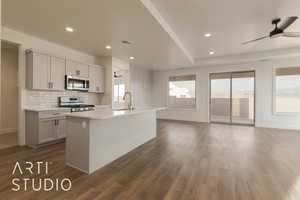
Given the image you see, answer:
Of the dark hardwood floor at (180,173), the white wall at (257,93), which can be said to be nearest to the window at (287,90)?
the white wall at (257,93)

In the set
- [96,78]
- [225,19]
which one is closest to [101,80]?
[96,78]

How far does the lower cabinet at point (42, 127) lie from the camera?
3371mm

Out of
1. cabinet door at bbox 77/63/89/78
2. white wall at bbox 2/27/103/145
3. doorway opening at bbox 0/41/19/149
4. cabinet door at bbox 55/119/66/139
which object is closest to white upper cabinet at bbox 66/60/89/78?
cabinet door at bbox 77/63/89/78

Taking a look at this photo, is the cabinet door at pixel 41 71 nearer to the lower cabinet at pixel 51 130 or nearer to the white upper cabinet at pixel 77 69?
the white upper cabinet at pixel 77 69

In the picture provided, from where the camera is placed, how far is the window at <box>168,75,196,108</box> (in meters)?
7.36

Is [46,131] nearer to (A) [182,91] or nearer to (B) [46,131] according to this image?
(B) [46,131]

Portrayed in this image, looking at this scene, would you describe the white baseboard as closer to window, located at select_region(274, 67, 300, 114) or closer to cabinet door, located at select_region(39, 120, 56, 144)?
cabinet door, located at select_region(39, 120, 56, 144)

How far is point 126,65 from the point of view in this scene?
20.1ft

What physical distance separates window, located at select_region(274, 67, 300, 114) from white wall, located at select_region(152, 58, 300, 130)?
200 mm

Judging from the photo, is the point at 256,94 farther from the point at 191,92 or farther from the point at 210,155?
the point at 210,155

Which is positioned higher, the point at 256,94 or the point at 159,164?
the point at 256,94

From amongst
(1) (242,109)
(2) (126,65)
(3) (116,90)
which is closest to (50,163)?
(3) (116,90)

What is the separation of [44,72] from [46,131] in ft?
4.75

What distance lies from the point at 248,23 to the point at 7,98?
7.04 metres
